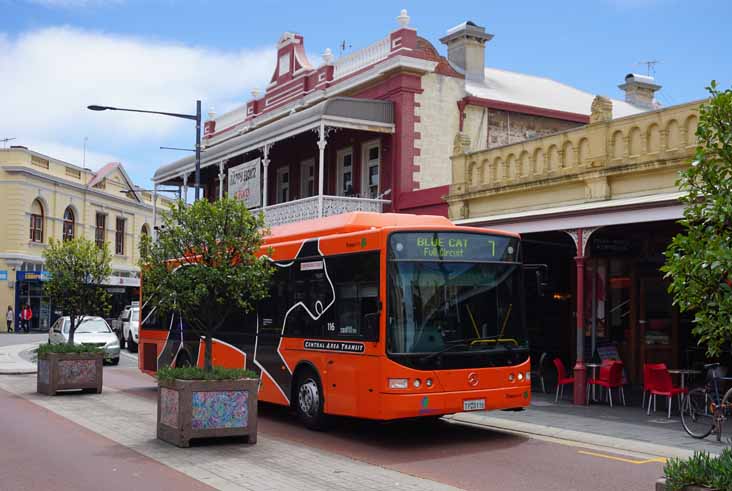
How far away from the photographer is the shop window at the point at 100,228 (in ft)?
183

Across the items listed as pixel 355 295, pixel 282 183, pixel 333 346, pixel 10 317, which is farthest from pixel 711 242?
pixel 10 317

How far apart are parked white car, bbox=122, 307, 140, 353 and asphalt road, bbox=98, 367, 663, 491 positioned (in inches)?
770

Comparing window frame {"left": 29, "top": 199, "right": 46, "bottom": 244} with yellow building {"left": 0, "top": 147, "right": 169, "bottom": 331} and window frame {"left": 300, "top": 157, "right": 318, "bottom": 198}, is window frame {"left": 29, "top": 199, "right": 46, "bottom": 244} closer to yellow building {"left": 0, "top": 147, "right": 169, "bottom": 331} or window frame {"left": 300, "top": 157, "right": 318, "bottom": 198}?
yellow building {"left": 0, "top": 147, "right": 169, "bottom": 331}

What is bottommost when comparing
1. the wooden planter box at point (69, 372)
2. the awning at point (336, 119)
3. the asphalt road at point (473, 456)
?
the asphalt road at point (473, 456)

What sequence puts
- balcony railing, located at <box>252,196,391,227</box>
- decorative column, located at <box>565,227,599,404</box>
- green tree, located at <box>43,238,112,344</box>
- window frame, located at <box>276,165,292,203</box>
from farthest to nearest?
window frame, located at <box>276,165,292,203</box>, balcony railing, located at <box>252,196,391,227</box>, green tree, located at <box>43,238,112,344</box>, decorative column, located at <box>565,227,599,404</box>

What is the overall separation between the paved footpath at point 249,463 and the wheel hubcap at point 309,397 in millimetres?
947

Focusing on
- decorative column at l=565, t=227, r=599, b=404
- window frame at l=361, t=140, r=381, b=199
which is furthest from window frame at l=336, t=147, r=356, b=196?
decorative column at l=565, t=227, r=599, b=404

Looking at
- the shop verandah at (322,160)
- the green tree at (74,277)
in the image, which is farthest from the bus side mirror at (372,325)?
the shop verandah at (322,160)

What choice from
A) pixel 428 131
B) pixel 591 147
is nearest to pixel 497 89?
pixel 428 131

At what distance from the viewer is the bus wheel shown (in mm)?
12180

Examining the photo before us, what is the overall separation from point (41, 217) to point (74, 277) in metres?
33.5

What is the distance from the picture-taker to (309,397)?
12.4 m

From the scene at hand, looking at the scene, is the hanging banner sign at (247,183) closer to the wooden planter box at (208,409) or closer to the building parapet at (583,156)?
the building parapet at (583,156)

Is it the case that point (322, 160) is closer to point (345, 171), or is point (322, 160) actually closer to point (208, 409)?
point (345, 171)
